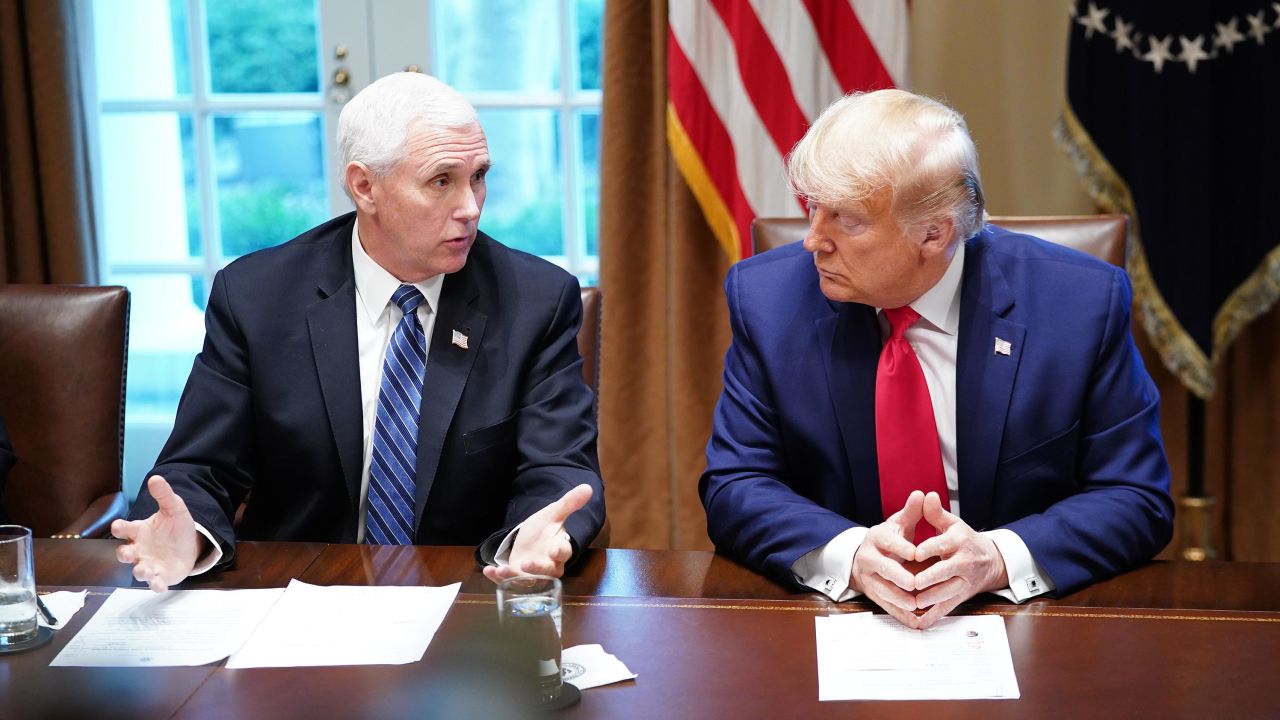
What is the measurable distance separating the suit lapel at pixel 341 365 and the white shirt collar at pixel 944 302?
3.10 ft

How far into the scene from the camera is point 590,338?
2430 mm

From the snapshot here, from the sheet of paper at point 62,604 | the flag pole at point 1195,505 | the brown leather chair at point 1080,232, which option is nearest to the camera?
the sheet of paper at point 62,604

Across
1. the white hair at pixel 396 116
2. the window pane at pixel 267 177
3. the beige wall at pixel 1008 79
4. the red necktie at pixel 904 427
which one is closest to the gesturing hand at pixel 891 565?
the red necktie at pixel 904 427

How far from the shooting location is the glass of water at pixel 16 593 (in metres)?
1.58

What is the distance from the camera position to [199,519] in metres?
1.89

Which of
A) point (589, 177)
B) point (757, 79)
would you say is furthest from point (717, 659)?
point (589, 177)

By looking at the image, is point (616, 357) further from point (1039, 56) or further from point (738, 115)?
point (1039, 56)

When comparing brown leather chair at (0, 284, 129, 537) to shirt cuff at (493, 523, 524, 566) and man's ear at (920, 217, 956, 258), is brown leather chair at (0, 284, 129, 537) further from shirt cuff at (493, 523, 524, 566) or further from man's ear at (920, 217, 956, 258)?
man's ear at (920, 217, 956, 258)

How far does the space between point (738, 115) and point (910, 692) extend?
7.46ft

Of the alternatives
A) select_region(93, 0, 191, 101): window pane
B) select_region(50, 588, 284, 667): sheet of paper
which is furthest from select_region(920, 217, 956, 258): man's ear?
select_region(93, 0, 191, 101): window pane

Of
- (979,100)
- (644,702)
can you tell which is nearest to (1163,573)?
(644,702)

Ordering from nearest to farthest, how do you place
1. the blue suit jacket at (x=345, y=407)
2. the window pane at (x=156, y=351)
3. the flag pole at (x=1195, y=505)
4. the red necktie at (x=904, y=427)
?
1. the red necktie at (x=904, y=427)
2. the blue suit jacket at (x=345, y=407)
3. the flag pole at (x=1195, y=505)
4. the window pane at (x=156, y=351)

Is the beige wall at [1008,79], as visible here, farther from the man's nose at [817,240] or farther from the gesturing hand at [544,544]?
the gesturing hand at [544,544]

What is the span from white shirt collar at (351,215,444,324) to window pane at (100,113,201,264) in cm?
204
